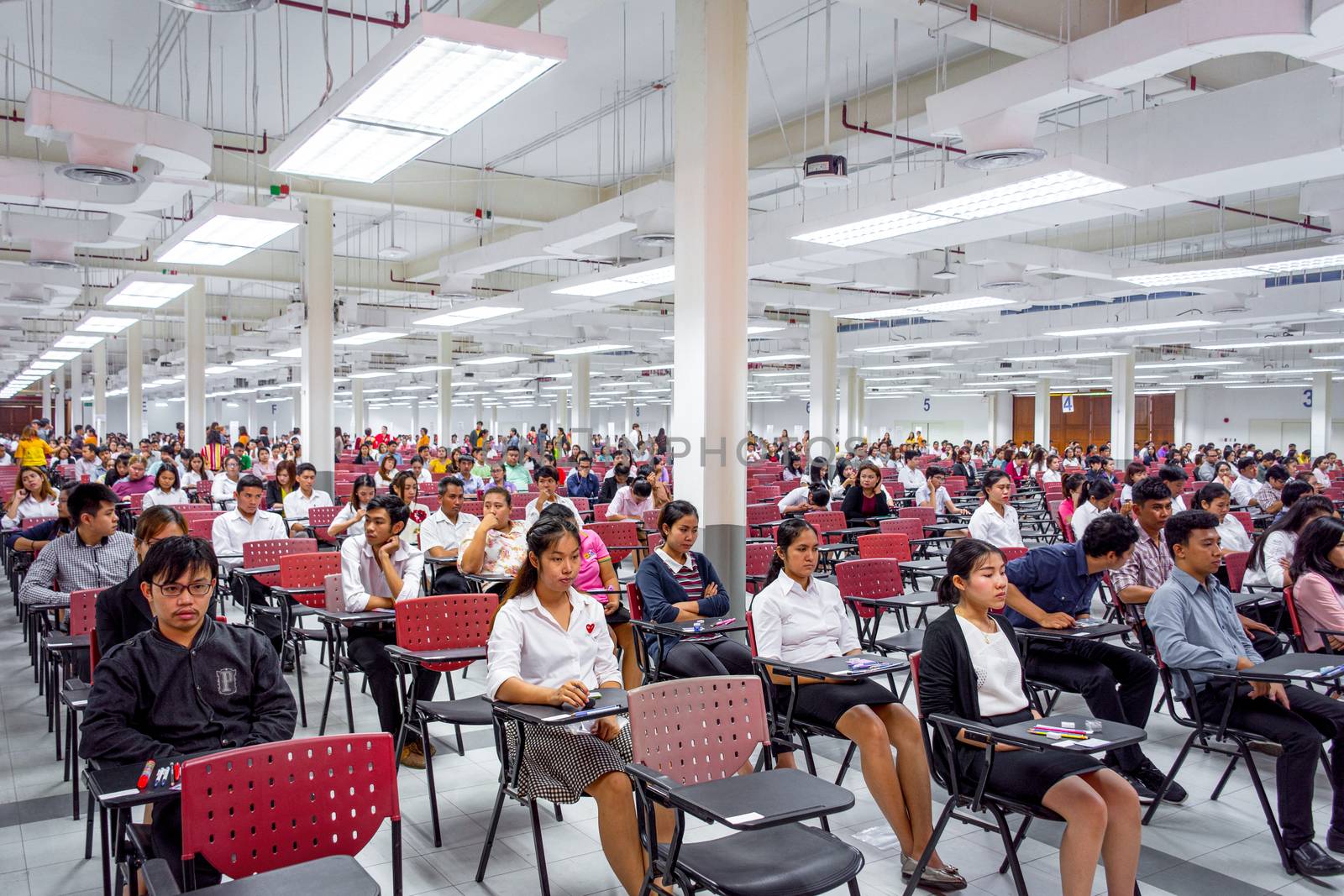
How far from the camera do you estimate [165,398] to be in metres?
46.1

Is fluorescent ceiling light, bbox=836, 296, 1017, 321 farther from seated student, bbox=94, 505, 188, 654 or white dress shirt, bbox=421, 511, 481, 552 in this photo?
seated student, bbox=94, 505, 188, 654

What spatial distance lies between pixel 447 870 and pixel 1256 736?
10.9 feet

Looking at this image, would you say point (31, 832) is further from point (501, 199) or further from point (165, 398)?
point (165, 398)

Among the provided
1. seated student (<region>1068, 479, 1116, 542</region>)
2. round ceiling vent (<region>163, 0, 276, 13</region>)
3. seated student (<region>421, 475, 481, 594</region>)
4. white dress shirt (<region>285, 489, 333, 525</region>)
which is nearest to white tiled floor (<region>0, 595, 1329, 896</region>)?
seated student (<region>421, 475, 481, 594</region>)

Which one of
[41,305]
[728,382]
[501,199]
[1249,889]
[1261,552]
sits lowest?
[1249,889]

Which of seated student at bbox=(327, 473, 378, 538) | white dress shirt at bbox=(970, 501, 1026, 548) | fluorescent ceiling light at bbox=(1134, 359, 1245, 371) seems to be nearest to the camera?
white dress shirt at bbox=(970, 501, 1026, 548)

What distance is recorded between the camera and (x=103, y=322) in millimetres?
13688

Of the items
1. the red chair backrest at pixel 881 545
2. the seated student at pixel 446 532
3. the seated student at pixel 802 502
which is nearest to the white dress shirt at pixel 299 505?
the seated student at pixel 446 532

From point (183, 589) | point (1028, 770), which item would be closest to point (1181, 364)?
point (1028, 770)

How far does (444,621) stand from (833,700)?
5.97 feet

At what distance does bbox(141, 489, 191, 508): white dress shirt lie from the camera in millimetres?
9508

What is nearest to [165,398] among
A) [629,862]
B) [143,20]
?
[143,20]

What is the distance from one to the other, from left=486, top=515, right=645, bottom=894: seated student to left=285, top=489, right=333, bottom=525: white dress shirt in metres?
6.08

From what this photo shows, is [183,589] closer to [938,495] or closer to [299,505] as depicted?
[299,505]
